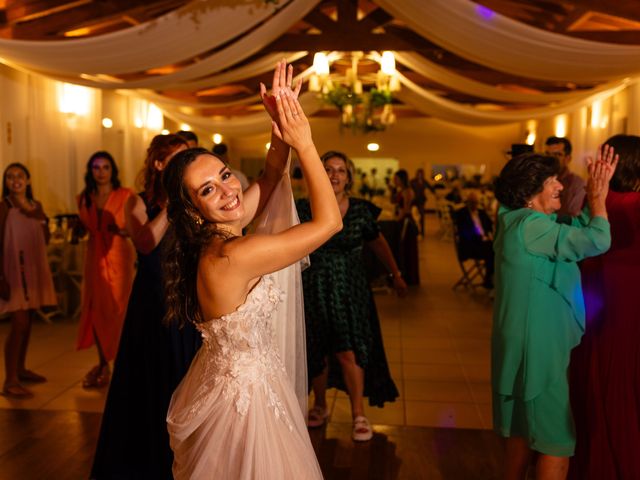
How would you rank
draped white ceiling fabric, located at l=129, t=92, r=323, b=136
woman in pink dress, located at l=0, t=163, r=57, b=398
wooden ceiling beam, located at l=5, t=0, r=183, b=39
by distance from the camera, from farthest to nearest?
draped white ceiling fabric, located at l=129, t=92, r=323, b=136, wooden ceiling beam, located at l=5, t=0, r=183, b=39, woman in pink dress, located at l=0, t=163, r=57, b=398

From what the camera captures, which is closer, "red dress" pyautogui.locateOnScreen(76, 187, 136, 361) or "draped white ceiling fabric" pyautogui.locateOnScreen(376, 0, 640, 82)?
"red dress" pyautogui.locateOnScreen(76, 187, 136, 361)

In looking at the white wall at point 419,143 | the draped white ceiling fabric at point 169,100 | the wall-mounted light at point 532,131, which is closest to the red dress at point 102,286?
the draped white ceiling fabric at point 169,100

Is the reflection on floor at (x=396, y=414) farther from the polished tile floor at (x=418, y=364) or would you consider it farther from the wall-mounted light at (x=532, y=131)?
the wall-mounted light at (x=532, y=131)

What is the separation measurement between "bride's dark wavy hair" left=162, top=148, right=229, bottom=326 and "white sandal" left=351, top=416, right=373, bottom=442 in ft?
6.24

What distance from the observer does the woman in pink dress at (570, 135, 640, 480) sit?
8.25 ft

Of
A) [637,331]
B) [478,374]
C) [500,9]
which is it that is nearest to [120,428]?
[637,331]

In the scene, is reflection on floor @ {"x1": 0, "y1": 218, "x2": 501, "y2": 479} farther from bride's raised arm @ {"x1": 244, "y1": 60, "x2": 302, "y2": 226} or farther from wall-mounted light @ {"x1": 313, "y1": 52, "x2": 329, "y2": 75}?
wall-mounted light @ {"x1": 313, "y1": 52, "x2": 329, "y2": 75}

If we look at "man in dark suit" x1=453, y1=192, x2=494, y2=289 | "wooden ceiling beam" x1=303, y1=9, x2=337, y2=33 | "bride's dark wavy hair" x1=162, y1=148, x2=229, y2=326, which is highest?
"wooden ceiling beam" x1=303, y1=9, x2=337, y2=33

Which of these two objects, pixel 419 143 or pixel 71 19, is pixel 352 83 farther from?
pixel 419 143

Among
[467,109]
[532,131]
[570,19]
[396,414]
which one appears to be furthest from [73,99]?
[532,131]

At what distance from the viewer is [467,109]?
1084 centimetres

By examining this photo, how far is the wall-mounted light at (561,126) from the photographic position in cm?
1335

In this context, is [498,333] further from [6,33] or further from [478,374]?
[6,33]

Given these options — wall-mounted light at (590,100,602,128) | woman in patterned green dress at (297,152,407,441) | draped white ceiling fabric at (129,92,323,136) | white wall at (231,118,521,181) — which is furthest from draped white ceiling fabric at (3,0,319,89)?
white wall at (231,118,521,181)
